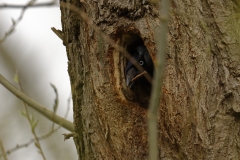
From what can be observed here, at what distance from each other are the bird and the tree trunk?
0.45 ft

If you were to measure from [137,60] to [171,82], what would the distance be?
107 cm

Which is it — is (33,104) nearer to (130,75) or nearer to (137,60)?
(130,75)

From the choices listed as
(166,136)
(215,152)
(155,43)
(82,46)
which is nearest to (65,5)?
(82,46)

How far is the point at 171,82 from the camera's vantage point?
2.62 metres

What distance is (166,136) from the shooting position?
263 centimetres

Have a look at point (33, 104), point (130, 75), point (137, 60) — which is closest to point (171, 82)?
point (130, 75)

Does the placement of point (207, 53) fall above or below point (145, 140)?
above

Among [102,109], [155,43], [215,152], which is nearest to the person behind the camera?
[215,152]

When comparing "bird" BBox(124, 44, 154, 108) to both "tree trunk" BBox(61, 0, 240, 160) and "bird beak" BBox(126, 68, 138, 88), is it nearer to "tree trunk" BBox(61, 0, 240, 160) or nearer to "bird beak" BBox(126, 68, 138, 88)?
"bird beak" BBox(126, 68, 138, 88)

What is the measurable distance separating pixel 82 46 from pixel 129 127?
22.8 inches

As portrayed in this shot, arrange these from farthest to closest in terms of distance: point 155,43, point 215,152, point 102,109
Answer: point 102,109 < point 155,43 < point 215,152

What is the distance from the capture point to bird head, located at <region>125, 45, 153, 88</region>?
10.4 ft

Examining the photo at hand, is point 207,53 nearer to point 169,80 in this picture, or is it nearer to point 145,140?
point 169,80

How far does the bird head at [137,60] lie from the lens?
3170 mm
